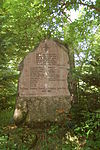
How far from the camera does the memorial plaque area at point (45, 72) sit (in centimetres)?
512

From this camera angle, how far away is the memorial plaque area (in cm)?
512

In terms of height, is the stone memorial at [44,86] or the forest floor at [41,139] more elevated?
the stone memorial at [44,86]

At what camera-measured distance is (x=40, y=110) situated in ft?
16.5

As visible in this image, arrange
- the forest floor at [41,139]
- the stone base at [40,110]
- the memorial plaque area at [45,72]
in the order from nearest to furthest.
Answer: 1. the forest floor at [41,139]
2. the stone base at [40,110]
3. the memorial plaque area at [45,72]

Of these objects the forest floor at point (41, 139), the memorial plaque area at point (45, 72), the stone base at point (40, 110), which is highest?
the memorial plaque area at point (45, 72)

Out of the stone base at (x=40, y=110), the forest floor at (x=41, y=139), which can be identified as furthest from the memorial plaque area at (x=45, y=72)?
the forest floor at (x=41, y=139)

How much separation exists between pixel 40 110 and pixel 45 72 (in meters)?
1.16

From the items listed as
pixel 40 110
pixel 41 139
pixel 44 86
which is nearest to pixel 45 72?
pixel 44 86

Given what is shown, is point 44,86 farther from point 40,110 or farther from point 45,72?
point 40,110

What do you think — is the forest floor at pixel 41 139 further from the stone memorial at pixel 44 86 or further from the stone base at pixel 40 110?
the stone memorial at pixel 44 86

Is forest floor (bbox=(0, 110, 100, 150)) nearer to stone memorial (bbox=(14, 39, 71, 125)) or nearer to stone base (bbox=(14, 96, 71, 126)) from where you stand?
stone base (bbox=(14, 96, 71, 126))

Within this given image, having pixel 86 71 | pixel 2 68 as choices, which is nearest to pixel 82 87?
pixel 86 71

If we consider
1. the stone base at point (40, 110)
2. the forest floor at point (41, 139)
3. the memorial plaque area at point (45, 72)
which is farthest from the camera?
the memorial plaque area at point (45, 72)

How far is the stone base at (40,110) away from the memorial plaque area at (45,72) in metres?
0.18
